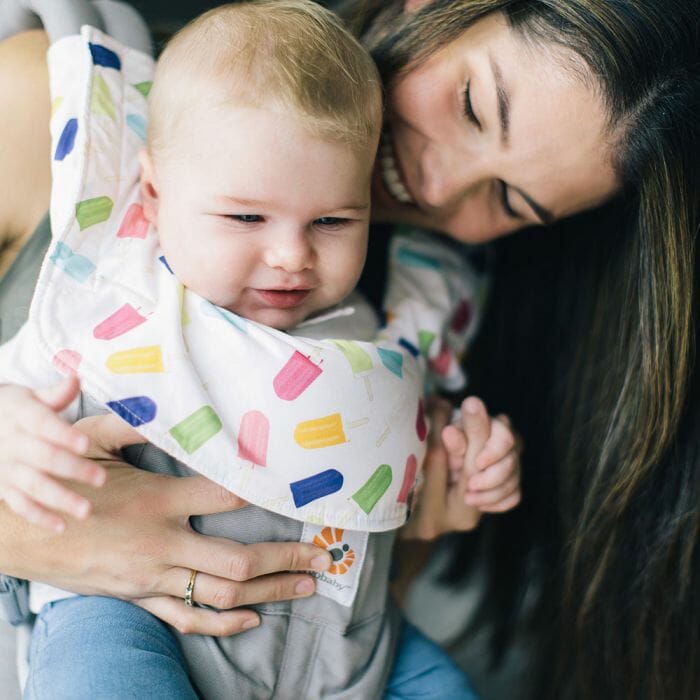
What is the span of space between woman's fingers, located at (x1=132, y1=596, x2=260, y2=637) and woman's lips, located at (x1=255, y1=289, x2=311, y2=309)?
37 cm

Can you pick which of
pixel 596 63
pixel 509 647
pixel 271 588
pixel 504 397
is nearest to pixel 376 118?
pixel 596 63

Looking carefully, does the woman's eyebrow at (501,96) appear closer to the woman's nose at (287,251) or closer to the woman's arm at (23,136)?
the woman's nose at (287,251)

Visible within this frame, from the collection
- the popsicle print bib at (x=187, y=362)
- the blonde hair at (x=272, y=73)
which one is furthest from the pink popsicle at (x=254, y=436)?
the blonde hair at (x=272, y=73)

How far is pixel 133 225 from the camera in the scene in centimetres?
106

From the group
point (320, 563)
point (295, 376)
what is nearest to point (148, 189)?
point (295, 376)

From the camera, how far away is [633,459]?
1.26m

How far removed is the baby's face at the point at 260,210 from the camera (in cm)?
93

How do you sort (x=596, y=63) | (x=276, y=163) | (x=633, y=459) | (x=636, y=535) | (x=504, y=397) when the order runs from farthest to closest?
1. (x=504, y=397)
2. (x=636, y=535)
3. (x=633, y=459)
4. (x=596, y=63)
5. (x=276, y=163)

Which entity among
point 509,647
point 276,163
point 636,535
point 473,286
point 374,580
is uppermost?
point 276,163

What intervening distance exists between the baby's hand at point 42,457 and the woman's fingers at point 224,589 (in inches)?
8.9

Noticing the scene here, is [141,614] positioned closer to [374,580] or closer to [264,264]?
[374,580]

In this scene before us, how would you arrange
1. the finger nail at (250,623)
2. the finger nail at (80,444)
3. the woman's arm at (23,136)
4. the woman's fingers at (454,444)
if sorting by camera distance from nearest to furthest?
the finger nail at (80,444)
the finger nail at (250,623)
the woman's arm at (23,136)
the woman's fingers at (454,444)

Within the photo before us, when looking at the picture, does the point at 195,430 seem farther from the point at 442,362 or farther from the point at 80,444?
the point at 442,362

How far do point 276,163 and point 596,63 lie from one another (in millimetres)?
445
